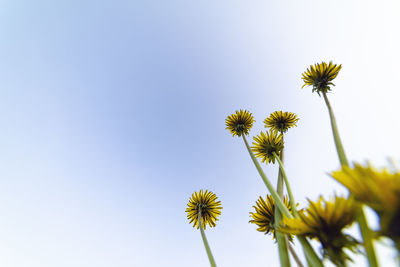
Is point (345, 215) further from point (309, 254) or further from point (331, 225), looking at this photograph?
point (309, 254)

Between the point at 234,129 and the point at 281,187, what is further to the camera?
the point at 234,129

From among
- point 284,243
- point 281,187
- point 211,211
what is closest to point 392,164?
point 284,243

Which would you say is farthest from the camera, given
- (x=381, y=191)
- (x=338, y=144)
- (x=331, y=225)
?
(x=338, y=144)

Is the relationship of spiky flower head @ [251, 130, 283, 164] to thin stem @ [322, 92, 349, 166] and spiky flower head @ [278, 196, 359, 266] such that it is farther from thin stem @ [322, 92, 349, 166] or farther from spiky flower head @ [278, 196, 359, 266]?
spiky flower head @ [278, 196, 359, 266]

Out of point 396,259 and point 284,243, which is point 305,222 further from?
point 284,243

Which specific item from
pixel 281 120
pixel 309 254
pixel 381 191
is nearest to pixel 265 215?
pixel 309 254

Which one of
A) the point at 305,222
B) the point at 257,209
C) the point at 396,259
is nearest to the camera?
the point at 396,259

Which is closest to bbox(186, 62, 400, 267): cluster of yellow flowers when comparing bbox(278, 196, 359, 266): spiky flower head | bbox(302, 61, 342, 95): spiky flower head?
bbox(278, 196, 359, 266): spiky flower head
